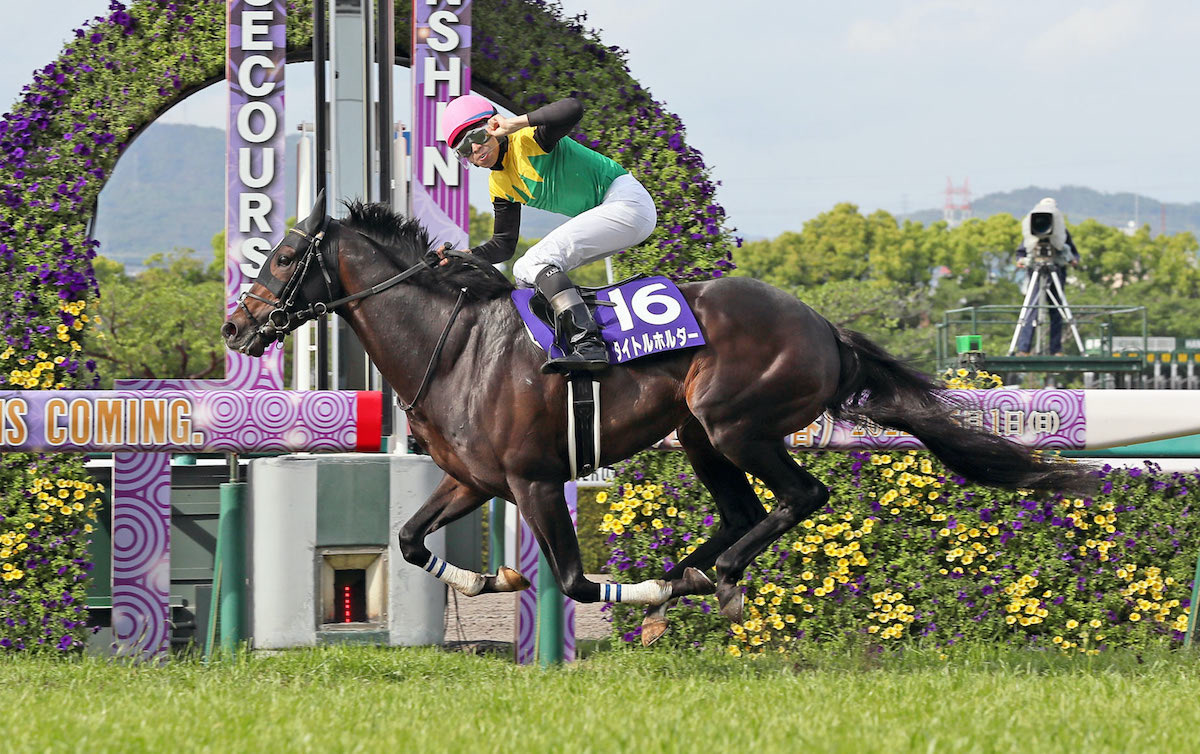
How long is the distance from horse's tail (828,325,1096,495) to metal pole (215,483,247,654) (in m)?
2.74

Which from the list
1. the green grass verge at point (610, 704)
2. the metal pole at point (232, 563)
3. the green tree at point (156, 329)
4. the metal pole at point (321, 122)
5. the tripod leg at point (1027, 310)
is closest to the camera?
the green grass verge at point (610, 704)

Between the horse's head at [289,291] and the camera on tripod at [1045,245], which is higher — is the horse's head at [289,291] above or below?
below

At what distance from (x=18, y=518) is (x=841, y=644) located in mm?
3802

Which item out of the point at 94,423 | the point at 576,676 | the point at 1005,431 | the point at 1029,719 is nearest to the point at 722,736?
the point at 1029,719

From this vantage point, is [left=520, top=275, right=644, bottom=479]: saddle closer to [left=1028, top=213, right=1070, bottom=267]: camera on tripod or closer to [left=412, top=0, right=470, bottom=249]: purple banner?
[left=412, top=0, right=470, bottom=249]: purple banner

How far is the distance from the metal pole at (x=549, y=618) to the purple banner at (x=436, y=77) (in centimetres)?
171

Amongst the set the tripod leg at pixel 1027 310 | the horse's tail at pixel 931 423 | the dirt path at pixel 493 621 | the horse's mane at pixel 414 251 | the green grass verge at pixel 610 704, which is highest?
the tripod leg at pixel 1027 310

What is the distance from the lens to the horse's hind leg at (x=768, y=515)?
495 centimetres

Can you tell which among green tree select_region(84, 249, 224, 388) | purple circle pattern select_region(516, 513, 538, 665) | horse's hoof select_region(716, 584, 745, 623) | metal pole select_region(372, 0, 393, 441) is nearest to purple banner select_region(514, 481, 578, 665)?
purple circle pattern select_region(516, 513, 538, 665)

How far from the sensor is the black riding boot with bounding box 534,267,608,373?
478cm

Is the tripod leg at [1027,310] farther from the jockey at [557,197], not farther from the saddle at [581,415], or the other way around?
the saddle at [581,415]

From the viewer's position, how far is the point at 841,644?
Answer: 586 centimetres

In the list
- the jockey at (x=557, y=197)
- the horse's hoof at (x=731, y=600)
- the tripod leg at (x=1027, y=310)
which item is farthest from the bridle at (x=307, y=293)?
the tripod leg at (x=1027, y=310)

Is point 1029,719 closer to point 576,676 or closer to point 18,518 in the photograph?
point 576,676
